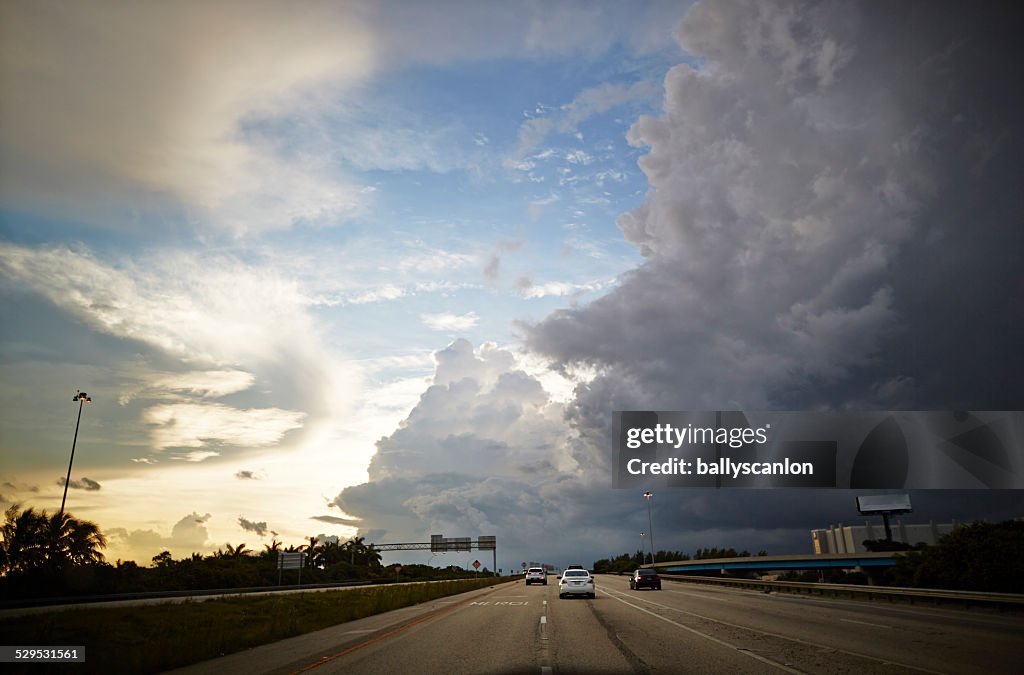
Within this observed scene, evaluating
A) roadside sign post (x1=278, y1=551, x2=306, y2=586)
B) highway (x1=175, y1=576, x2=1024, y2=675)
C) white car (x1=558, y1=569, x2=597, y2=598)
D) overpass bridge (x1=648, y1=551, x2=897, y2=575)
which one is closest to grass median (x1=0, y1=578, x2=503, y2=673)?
highway (x1=175, y1=576, x2=1024, y2=675)

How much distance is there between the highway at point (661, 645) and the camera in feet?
39.7

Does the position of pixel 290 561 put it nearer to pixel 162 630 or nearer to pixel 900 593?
pixel 162 630

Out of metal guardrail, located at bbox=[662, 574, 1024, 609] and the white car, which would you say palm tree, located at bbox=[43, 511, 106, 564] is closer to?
the white car

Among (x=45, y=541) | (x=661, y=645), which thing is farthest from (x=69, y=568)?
(x=661, y=645)

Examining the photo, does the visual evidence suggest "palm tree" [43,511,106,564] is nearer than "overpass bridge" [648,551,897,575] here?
Yes

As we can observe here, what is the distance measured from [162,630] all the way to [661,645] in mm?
17086

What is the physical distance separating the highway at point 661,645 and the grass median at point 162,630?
104 centimetres

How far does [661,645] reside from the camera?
14891mm

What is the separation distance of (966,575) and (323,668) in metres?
33.1

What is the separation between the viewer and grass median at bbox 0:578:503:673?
1437cm

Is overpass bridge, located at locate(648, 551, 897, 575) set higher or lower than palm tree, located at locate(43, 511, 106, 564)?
lower

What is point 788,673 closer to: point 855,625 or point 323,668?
point 323,668

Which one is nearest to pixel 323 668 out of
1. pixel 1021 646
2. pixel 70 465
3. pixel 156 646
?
pixel 156 646

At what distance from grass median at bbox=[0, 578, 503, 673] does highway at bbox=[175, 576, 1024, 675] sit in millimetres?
1040
